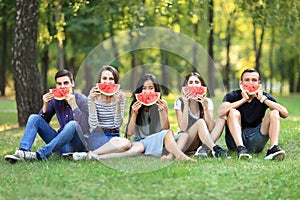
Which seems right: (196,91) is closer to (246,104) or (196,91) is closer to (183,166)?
(246,104)

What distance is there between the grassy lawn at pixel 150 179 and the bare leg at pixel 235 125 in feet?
0.86

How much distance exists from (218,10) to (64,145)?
2336 centimetres

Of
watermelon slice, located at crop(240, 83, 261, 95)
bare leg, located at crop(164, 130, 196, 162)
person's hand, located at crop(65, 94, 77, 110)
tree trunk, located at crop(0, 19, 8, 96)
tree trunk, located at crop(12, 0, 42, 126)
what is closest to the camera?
bare leg, located at crop(164, 130, 196, 162)

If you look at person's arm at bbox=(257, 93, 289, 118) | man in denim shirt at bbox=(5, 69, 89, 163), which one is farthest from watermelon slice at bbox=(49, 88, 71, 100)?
person's arm at bbox=(257, 93, 289, 118)

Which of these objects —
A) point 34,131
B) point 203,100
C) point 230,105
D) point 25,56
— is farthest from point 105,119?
point 25,56

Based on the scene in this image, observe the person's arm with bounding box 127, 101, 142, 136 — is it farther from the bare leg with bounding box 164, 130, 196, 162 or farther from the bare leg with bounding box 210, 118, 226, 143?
the bare leg with bounding box 210, 118, 226, 143

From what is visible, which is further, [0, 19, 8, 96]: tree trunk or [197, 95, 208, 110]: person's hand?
[0, 19, 8, 96]: tree trunk

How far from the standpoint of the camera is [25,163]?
5.66 meters

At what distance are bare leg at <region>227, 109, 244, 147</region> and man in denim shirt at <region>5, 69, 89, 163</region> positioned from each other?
1683mm

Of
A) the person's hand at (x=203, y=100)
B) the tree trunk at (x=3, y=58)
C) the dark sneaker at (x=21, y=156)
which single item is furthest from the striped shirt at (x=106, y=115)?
the tree trunk at (x=3, y=58)

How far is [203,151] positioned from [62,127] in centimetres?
169

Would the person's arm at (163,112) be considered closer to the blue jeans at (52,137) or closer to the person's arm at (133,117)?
the person's arm at (133,117)

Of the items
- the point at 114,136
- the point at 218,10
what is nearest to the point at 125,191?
the point at 114,136

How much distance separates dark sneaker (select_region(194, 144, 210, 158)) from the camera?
5907mm
